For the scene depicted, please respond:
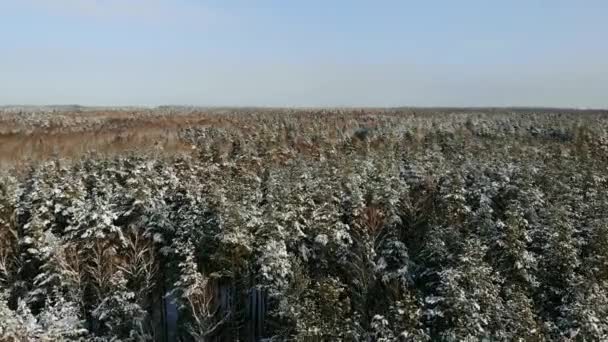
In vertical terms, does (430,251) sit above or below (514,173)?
below

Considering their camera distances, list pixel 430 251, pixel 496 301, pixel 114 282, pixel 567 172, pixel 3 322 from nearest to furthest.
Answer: pixel 3 322, pixel 496 301, pixel 114 282, pixel 430 251, pixel 567 172

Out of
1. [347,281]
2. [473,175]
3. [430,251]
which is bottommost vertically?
[347,281]

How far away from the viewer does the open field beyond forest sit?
25.2 m

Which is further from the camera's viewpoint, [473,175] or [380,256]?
[473,175]

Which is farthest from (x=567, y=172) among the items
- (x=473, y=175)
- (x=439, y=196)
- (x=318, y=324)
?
(x=318, y=324)

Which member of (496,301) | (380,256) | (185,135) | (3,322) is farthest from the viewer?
(185,135)

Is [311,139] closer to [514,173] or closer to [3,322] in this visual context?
[514,173]

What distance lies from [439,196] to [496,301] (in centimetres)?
1695

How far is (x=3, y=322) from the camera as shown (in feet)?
60.5

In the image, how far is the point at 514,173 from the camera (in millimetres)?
47750

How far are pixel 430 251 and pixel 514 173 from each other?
19.0m

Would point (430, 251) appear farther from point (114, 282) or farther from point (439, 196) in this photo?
point (114, 282)

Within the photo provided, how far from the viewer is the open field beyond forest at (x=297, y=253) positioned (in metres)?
25.2

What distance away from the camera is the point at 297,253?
35.2 m
